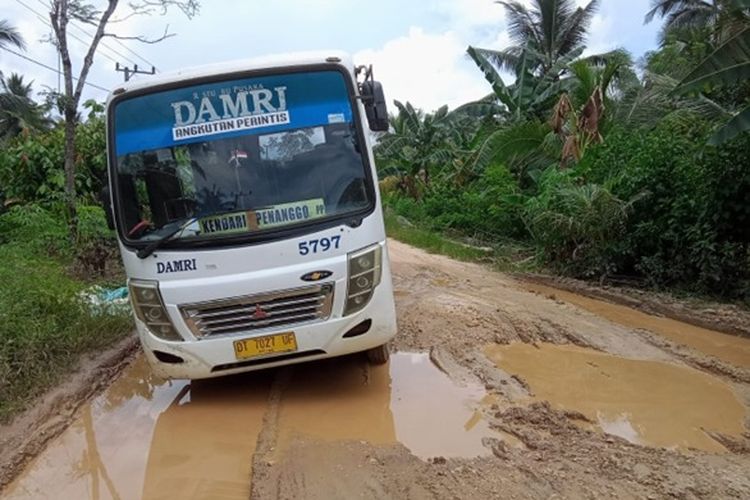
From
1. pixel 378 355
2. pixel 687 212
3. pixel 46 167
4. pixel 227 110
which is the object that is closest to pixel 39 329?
pixel 227 110

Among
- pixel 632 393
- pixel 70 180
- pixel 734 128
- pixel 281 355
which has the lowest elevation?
pixel 632 393

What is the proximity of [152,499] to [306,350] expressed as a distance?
148 centimetres

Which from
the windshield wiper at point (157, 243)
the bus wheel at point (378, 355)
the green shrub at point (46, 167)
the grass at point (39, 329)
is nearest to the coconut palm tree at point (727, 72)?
the bus wheel at point (378, 355)

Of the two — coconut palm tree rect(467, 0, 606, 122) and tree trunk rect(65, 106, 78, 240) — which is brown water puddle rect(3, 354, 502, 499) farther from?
coconut palm tree rect(467, 0, 606, 122)

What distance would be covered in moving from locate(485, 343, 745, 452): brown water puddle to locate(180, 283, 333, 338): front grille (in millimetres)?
1891

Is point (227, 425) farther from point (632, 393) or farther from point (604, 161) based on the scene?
point (604, 161)

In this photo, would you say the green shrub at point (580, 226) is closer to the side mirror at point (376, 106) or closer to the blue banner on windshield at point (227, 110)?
the side mirror at point (376, 106)

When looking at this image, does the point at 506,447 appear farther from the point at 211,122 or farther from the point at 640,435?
the point at 211,122

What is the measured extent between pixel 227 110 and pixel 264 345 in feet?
5.90

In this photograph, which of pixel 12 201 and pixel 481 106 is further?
pixel 481 106

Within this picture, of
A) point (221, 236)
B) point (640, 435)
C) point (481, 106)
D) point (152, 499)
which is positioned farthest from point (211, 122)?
point (481, 106)

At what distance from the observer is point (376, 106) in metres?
4.98

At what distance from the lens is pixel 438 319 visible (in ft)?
23.3

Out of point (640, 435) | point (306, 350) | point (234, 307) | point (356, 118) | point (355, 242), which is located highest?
point (356, 118)
